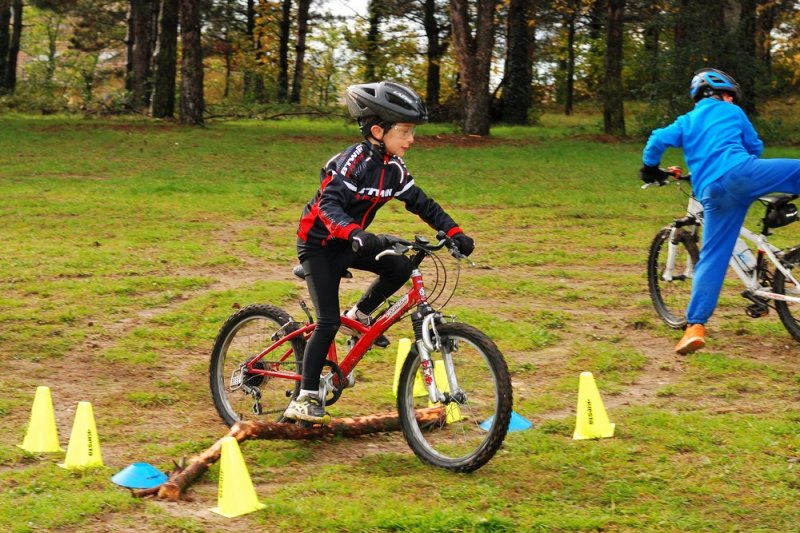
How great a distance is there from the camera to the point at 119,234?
13.8m

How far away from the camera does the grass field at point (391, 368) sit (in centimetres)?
518

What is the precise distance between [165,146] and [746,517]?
21.9 metres

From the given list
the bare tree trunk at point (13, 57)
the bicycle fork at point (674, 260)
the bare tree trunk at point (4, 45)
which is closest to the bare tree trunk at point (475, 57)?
the bicycle fork at point (674, 260)

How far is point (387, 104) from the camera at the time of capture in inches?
230

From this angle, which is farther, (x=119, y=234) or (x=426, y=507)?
(x=119, y=234)

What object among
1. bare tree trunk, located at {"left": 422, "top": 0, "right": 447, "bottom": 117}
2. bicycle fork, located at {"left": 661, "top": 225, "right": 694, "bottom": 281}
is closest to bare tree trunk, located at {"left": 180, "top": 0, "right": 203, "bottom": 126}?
bare tree trunk, located at {"left": 422, "top": 0, "right": 447, "bottom": 117}

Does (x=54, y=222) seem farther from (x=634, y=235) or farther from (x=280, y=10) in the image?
(x=280, y=10)

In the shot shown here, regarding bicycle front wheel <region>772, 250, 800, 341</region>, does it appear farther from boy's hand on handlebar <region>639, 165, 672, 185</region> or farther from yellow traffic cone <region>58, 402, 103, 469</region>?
yellow traffic cone <region>58, 402, 103, 469</region>

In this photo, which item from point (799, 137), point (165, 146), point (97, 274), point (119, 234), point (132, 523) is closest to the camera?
point (132, 523)

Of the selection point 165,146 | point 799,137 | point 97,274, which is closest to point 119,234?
point 97,274

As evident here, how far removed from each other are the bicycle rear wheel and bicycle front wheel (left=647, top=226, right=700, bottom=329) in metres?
3.96

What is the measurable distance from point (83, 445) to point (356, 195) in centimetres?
197

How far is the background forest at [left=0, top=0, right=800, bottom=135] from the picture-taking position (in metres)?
27.8

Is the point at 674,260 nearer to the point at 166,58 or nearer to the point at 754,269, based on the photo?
the point at 754,269
